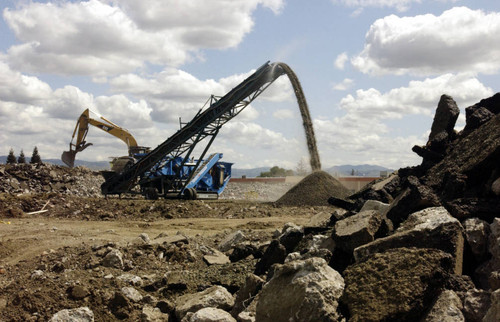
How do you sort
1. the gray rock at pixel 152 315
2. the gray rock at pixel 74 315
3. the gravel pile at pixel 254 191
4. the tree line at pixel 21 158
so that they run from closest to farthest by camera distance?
the gray rock at pixel 74 315 < the gray rock at pixel 152 315 < the gravel pile at pixel 254 191 < the tree line at pixel 21 158

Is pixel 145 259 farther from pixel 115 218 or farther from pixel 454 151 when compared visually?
pixel 115 218

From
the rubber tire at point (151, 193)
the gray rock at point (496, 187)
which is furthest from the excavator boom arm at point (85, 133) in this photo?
the gray rock at point (496, 187)

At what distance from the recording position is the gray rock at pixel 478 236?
4.34 metres

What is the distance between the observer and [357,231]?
5020mm

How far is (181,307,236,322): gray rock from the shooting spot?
454 cm

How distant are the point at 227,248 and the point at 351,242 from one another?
387cm

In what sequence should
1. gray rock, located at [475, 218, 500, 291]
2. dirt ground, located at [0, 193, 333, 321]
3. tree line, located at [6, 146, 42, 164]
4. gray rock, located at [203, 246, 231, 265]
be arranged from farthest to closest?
tree line, located at [6, 146, 42, 164]
gray rock, located at [203, 246, 231, 265]
dirt ground, located at [0, 193, 333, 321]
gray rock, located at [475, 218, 500, 291]

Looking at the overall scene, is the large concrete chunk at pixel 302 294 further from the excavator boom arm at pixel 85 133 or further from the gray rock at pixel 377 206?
the excavator boom arm at pixel 85 133

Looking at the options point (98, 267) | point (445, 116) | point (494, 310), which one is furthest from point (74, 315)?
point (445, 116)

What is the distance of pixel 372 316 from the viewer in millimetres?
3666

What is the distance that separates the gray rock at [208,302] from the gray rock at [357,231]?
1.39 meters

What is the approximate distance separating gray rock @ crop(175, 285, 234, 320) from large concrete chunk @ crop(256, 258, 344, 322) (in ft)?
3.13

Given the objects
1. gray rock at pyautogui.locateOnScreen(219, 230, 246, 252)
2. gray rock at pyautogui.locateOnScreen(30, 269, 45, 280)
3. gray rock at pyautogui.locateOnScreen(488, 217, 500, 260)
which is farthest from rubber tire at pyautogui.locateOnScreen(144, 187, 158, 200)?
gray rock at pyautogui.locateOnScreen(488, 217, 500, 260)

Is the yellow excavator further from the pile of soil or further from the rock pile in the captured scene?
the pile of soil
